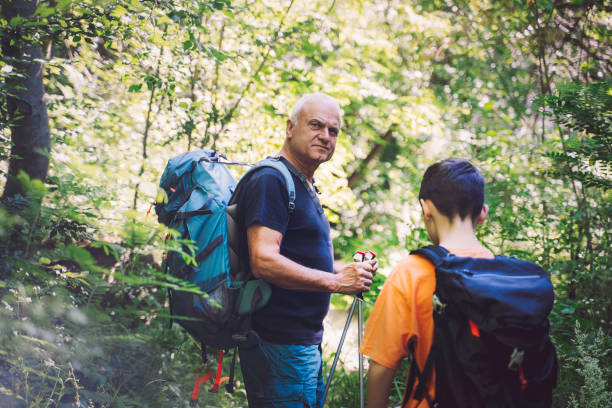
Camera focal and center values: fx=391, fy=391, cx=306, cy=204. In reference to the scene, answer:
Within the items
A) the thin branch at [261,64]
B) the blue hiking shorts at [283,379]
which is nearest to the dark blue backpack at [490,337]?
the blue hiking shorts at [283,379]

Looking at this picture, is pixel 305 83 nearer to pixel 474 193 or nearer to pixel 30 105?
pixel 30 105

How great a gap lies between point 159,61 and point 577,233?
14.4 ft

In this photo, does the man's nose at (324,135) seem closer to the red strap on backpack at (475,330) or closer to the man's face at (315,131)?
the man's face at (315,131)

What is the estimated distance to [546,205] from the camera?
4.60 meters

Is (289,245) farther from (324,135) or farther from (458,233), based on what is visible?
(458,233)

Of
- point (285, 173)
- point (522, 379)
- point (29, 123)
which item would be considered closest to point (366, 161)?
point (29, 123)

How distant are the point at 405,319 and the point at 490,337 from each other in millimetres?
307

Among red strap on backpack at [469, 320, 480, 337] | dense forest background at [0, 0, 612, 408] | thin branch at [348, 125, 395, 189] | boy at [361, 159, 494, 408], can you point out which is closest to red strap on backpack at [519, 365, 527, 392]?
red strap on backpack at [469, 320, 480, 337]

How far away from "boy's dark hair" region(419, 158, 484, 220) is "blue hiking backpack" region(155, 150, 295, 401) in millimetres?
698

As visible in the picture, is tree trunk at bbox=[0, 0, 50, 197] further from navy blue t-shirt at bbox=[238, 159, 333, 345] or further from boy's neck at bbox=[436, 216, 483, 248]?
boy's neck at bbox=[436, 216, 483, 248]

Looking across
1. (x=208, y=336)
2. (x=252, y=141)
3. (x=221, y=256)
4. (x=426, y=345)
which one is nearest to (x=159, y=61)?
(x=252, y=141)

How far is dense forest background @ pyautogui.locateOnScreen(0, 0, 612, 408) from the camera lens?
167cm

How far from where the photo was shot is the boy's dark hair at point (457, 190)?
A: 64.6 inches

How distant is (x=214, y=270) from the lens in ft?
6.16
